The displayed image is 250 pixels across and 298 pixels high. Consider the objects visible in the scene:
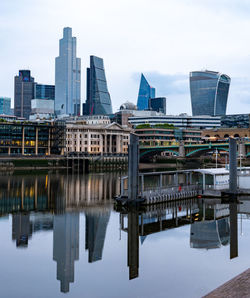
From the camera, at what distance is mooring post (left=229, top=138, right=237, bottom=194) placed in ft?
228

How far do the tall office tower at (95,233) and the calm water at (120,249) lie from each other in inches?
3.4

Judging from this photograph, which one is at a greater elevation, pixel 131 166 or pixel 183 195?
pixel 131 166

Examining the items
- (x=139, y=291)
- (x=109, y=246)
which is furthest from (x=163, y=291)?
(x=109, y=246)

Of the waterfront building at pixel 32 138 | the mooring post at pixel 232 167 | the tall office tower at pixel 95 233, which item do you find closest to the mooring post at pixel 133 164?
the tall office tower at pixel 95 233

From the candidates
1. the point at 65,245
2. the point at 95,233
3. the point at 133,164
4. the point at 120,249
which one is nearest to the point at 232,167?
the point at 133,164

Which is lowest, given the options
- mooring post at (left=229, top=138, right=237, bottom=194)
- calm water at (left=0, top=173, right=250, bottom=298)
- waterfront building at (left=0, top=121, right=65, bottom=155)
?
calm water at (left=0, top=173, right=250, bottom=298)

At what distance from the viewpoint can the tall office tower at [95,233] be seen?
37631 mm

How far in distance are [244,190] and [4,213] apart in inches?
1574

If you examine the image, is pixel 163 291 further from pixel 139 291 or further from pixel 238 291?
pixel 238 291

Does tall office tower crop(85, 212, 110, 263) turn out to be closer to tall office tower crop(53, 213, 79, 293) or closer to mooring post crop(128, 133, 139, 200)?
tall office tower crop(53, 213, 79, 293)

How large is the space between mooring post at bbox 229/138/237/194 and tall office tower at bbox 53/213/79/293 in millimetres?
27811

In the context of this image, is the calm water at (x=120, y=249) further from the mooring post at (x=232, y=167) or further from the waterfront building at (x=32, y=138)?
the waterfront building at (x=32, y=138)

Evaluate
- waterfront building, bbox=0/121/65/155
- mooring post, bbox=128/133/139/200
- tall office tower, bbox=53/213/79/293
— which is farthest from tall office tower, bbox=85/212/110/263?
waterfront building, bbox=0/121/65/155

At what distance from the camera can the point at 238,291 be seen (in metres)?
23.7
